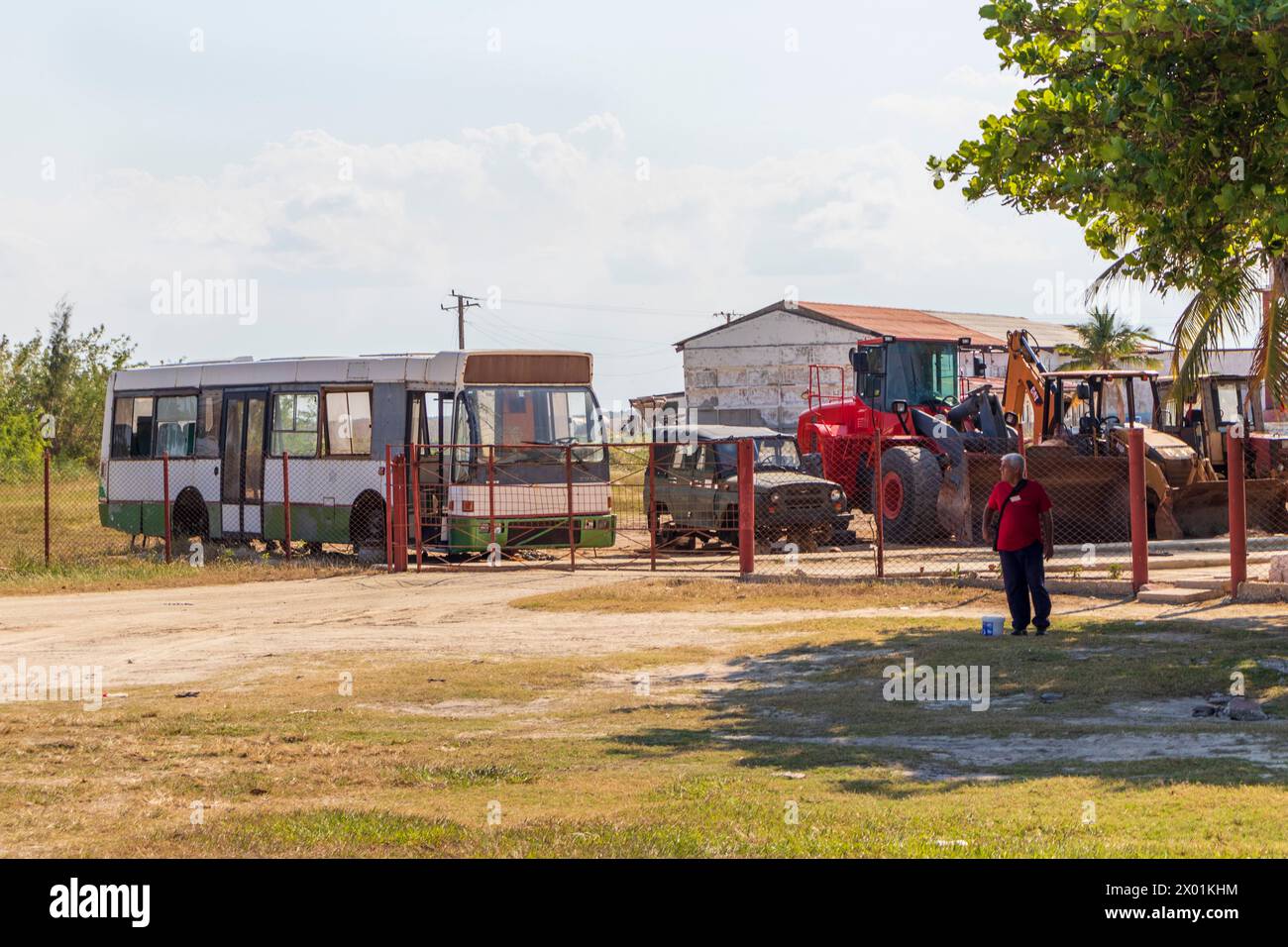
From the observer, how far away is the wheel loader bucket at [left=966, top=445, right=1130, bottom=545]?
2414 centimetres

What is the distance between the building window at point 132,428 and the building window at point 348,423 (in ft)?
17.9

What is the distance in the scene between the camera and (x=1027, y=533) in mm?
15180

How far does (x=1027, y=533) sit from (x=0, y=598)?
13.9 meters

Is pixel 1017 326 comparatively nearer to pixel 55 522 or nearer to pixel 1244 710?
pixel 55 522

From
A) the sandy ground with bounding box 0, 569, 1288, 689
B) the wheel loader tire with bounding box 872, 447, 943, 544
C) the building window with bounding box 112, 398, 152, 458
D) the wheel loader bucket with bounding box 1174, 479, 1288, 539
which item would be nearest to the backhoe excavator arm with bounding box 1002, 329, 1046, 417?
the wheel loader tire with bounding box 872, 447, 943, 544

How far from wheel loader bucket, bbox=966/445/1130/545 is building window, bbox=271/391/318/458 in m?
10.9

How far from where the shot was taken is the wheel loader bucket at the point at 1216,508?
25531 mm

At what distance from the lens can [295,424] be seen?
2719cm

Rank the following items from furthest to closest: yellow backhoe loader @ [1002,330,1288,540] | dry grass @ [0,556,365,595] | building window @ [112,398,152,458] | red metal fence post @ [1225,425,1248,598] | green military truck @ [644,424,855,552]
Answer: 1. building window @ [112,398,152,458]
2. green military truck @ [644,424,855,552]
3. yellow backhoe loader @ [1002,330,1288,540]
4. dry grass @ [0,556,365,595]
5. red metal fence post @ [1225,425,1248,598]

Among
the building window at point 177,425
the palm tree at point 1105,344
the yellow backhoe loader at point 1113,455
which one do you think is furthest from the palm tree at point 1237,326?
the palm tree at point 1105,344

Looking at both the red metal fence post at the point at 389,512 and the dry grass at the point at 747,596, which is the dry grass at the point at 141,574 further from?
the dry grass at the point at 747,596

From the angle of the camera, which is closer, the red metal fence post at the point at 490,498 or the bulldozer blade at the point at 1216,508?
the red metal fence post at the point at 490,498

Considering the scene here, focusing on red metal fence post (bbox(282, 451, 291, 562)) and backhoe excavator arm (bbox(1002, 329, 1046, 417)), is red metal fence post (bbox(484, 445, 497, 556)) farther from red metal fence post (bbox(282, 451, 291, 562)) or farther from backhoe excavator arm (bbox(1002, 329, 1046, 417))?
backhoe excavator arm (bbox(1002, 329, 1046, 417))

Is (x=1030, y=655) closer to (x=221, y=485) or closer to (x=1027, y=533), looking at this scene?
(x=1027, y=533)
